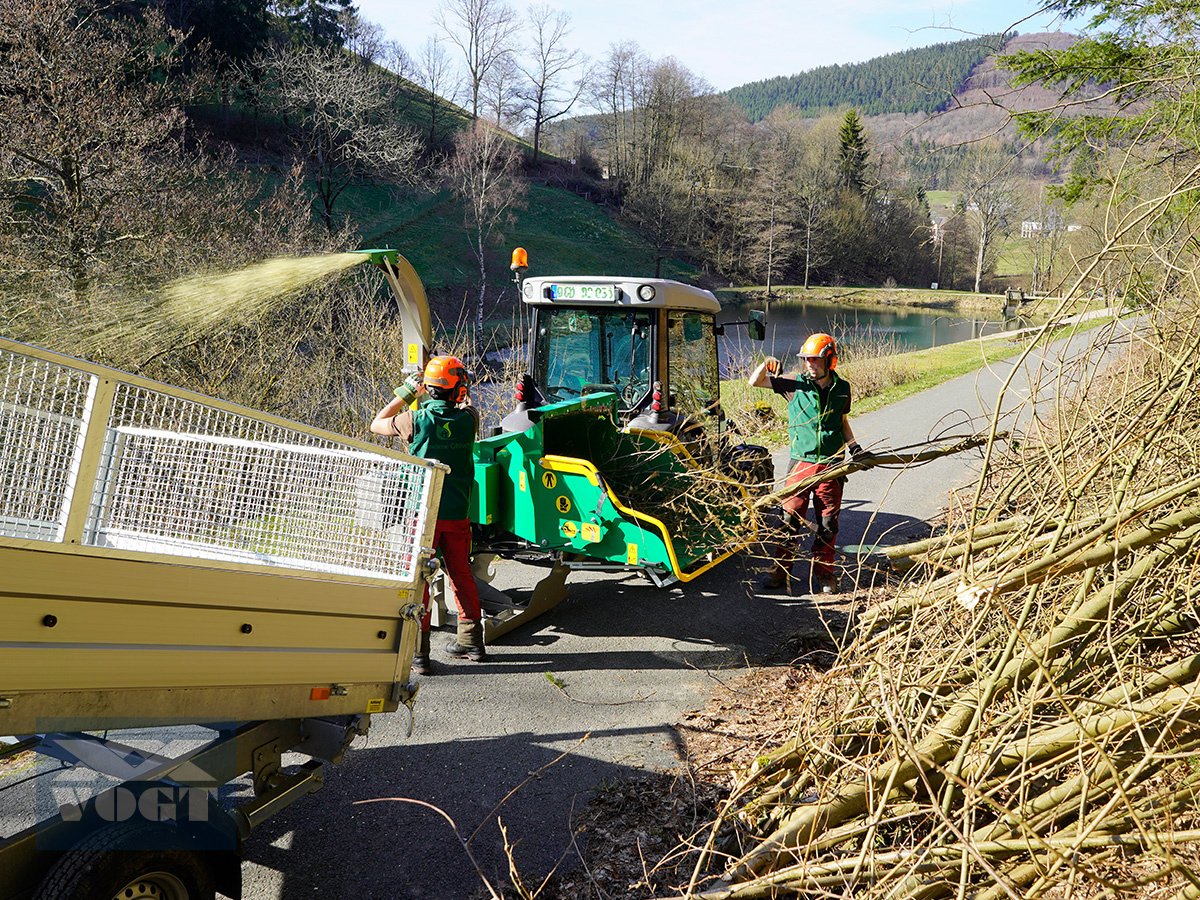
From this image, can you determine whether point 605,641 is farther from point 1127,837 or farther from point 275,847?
point 1127,837

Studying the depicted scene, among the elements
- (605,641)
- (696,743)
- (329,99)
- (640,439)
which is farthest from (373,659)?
(329,99)

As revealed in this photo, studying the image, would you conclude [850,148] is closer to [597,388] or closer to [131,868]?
[597,388]

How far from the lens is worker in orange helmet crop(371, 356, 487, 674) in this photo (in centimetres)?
591

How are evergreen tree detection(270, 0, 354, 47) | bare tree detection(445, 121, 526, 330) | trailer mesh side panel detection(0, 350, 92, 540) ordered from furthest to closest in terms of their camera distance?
evergreen tree detection(270, 0, 354, 47) < bare tree detection(445, 121, 526, 330) < trailer mesh side panel detection(0, 350, 92, 540)

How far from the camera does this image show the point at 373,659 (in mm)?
3641

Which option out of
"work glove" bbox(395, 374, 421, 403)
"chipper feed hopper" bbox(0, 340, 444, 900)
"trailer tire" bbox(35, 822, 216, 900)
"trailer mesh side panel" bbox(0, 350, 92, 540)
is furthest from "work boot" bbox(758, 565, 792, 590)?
"trailer mesh side panel" bbox(0, 350, 92, 540)

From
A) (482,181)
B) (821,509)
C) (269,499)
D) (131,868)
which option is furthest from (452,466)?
(482,181)

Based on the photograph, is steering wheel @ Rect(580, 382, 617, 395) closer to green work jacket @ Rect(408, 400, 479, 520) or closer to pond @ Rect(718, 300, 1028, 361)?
green work jacket @ Rect(408, 400, 479, 520)

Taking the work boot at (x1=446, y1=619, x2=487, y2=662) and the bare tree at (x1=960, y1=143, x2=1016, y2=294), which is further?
the work boot at (x1=446, y1=619, x2=487, y2=662)

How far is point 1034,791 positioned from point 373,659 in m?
2.78

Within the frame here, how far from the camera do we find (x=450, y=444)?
5965 millimetres

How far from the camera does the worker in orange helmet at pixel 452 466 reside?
5.91 m

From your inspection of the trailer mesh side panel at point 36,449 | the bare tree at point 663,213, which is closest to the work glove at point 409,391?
the trailer mesh side panel at point 36,449

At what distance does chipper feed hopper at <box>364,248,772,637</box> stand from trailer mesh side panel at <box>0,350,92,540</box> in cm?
352
